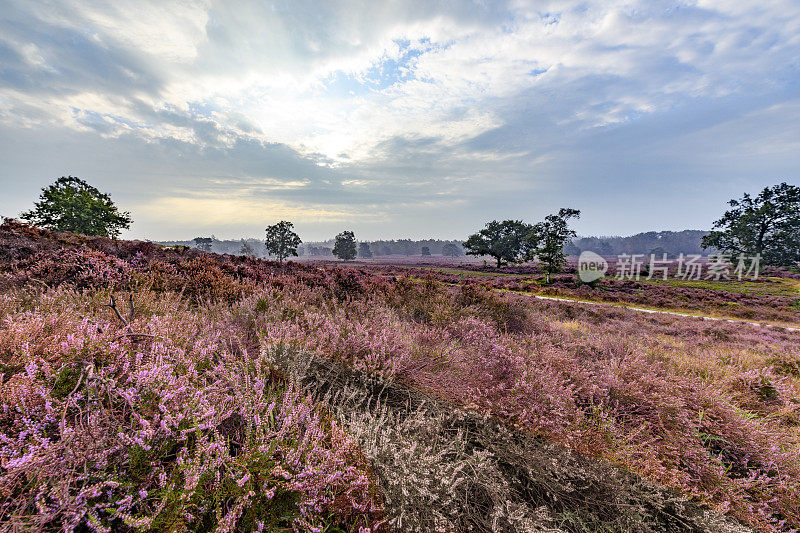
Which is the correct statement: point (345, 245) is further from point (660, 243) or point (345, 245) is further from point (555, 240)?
point (660, 243)

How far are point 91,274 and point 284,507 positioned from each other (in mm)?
6145

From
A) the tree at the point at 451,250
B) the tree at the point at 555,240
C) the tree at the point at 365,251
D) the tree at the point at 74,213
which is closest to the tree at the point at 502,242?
the tree at the point at 555,240

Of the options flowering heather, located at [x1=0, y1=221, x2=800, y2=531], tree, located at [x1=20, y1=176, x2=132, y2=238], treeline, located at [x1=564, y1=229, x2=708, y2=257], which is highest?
treeline, located at [x1=564, y1=229, x2=708, y2=257]

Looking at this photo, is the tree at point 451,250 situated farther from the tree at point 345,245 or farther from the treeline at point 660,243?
the tree at point 345,245

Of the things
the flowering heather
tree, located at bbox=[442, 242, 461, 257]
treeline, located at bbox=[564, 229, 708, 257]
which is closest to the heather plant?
the flowering heather

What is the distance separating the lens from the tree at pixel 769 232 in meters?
48.3

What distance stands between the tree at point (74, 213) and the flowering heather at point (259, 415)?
103 ft

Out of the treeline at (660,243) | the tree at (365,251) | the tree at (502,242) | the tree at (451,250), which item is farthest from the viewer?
the treeline at (660,243)

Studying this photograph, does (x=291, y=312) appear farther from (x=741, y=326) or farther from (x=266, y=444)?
(x=741, y=326)

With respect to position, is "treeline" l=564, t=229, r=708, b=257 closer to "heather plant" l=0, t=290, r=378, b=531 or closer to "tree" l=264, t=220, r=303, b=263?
"tree" l=264, t=220, r=303, b=263

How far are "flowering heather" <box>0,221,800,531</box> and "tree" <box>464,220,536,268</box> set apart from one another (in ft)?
193

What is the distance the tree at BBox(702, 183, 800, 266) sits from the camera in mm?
48312

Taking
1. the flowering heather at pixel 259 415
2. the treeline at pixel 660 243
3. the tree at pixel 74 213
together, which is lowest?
the flowering heather at pixel 259 415

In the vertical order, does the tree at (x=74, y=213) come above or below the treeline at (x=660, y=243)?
below
